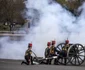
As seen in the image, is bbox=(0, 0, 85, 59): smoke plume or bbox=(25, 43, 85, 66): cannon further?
bbox=(0, 0, 85, 59): smoke plume

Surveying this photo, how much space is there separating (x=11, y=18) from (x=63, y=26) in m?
27.1

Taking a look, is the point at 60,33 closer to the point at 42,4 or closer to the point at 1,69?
the point at 42,4

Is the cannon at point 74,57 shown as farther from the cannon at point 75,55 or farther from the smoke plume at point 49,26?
the smoke plume at point 49,26

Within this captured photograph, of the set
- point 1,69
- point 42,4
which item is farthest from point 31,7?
point 1,69

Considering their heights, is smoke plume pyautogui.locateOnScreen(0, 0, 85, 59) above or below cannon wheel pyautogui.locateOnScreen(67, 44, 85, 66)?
above

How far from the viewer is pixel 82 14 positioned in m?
20.7

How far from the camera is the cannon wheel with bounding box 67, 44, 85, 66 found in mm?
18141

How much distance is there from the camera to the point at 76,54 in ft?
60.0

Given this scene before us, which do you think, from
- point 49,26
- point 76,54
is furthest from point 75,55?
point 49,26

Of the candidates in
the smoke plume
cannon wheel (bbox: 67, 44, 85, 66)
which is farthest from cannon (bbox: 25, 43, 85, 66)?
the smoke plume

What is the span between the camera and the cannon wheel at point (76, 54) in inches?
714

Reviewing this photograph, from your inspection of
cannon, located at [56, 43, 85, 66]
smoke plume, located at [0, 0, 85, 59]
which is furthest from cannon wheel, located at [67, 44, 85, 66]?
smoke plume, located at [0, 0, 85, 59]

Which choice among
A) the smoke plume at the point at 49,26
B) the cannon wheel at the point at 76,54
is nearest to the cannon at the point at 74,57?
the cannon wheel at the point at 76,54

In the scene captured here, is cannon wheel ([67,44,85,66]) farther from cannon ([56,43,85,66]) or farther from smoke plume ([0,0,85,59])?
smoke plume ([0,0,85,59])
